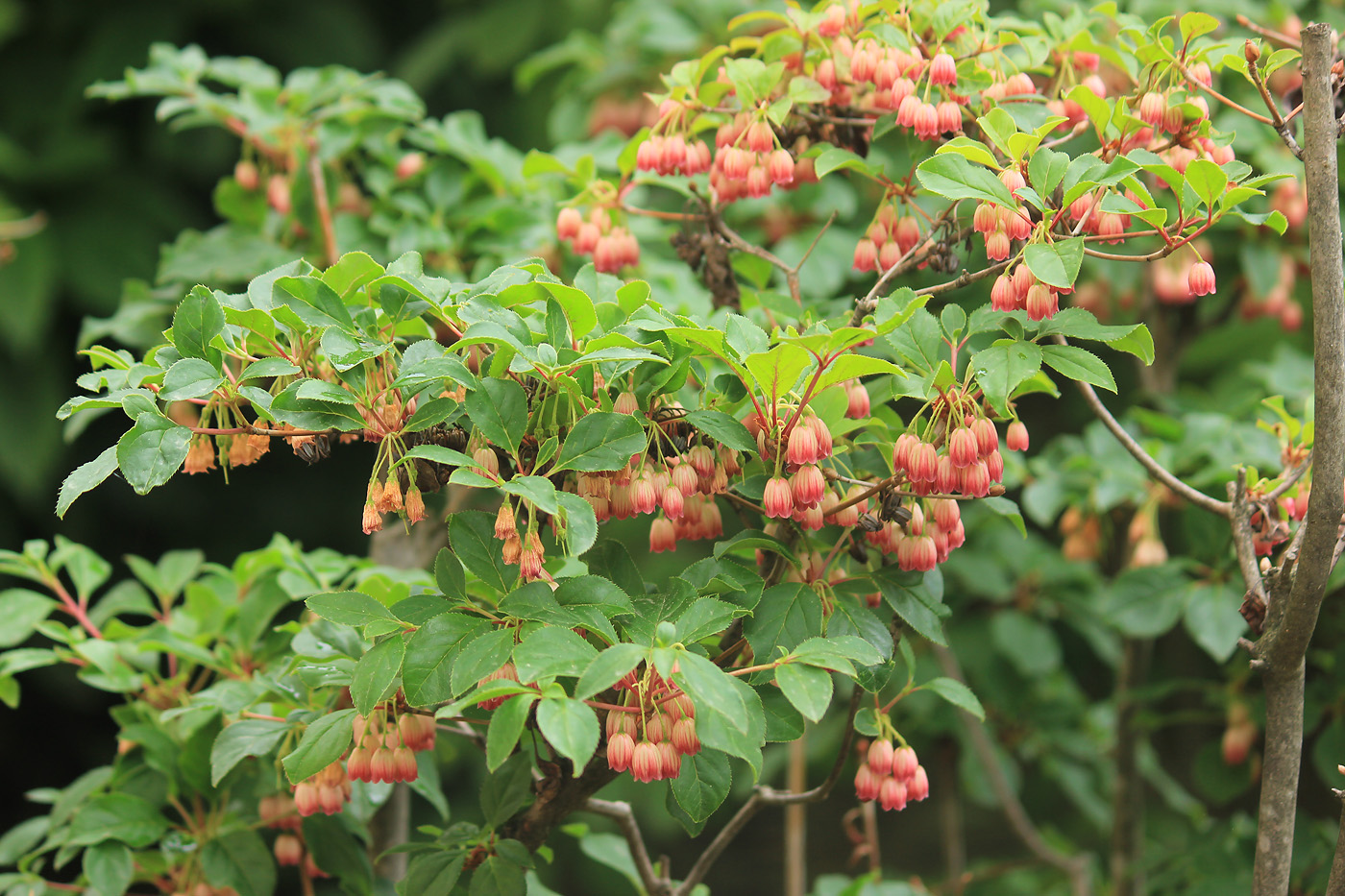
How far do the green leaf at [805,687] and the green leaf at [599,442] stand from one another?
0.19 meters

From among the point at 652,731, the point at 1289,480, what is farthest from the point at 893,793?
the point at 1289,480

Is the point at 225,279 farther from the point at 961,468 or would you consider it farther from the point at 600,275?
the point at 961,468

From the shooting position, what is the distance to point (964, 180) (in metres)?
0.81

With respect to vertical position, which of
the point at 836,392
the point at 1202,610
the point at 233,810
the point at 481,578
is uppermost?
the point at 836,392

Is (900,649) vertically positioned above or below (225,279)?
below

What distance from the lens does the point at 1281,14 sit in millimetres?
1815

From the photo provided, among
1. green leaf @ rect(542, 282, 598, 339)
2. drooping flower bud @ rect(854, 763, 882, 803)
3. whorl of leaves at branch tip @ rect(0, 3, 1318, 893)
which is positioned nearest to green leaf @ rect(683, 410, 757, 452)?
whorl of leaves at branch tip @ rect(0, 3, 1318, 893)

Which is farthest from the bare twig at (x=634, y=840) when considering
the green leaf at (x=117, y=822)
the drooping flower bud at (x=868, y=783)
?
the green leaf at (x=117, y=822)

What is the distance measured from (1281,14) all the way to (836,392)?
146 centimetres

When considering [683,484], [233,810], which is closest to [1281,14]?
[683,484]

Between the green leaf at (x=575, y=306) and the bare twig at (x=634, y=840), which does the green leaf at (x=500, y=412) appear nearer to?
the green leaf at (x=575, y=306)

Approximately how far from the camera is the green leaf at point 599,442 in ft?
2.56

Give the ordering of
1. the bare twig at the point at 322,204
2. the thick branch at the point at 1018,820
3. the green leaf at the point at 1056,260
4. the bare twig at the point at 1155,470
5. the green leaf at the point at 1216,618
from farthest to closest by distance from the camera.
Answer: the thick branch at the point at 1018,820
the bare twig at the point at 322,204
the green leaf at the point at 1216,618
the bare twig at the point at 1155,470
the green leaf at the point at 1056,260

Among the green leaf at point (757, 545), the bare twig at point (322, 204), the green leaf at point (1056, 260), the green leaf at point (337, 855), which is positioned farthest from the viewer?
the bare twig at point (322, 204)
